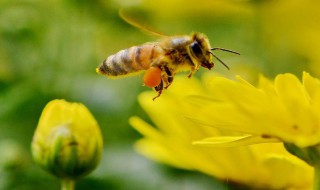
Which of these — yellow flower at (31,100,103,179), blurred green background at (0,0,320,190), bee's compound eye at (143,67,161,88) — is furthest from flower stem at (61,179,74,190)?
blurred green background at (0,0,320,190)

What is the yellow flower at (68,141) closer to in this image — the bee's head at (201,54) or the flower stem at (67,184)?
the flower stem at (67,184)

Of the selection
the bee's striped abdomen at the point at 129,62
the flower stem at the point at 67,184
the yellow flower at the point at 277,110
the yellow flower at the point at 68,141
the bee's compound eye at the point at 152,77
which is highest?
the bee's striped abdomen at the point at 129,62

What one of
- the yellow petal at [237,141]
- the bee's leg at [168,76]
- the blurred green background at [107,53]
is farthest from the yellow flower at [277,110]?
the blurred green background at [107,53]

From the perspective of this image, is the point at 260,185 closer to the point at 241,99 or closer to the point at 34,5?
the point at 241,99

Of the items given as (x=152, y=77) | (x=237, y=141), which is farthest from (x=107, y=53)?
(x=237, y=141)

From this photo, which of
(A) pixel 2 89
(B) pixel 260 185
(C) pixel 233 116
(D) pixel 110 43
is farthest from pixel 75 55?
(C) pixel 233 116

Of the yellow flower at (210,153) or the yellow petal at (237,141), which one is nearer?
the yellow petal at (237,141)

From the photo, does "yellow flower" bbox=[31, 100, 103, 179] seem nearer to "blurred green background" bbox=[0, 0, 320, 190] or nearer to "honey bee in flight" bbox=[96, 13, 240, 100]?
"honey bee in flight" bbox=[96, 13, 240, 100]
